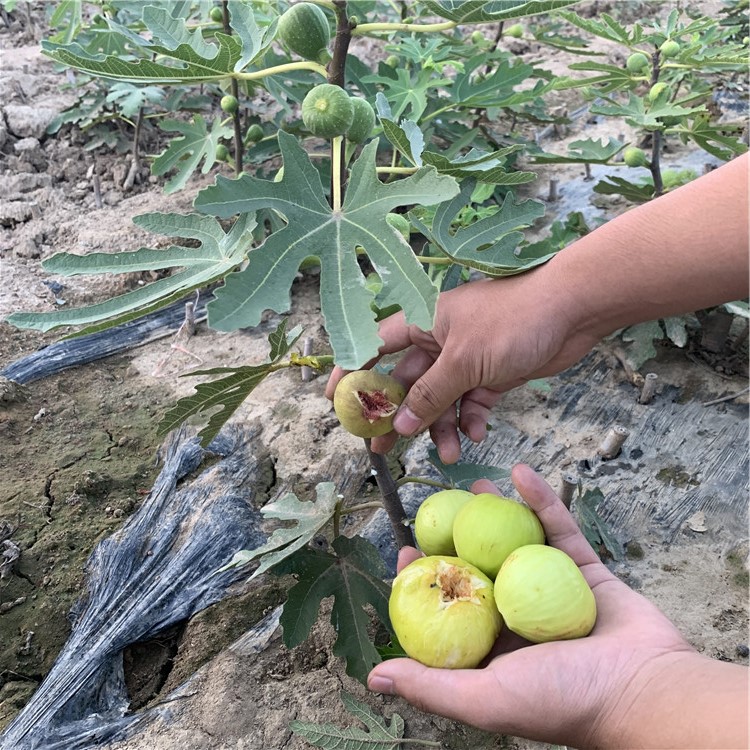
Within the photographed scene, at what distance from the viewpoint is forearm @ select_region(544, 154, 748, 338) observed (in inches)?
44.9

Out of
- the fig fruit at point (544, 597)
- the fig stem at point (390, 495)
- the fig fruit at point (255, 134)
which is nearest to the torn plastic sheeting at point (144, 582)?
the fig stem at point (390, 495)

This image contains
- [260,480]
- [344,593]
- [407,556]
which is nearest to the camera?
[407,556]

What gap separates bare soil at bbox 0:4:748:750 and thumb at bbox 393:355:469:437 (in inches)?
30.3

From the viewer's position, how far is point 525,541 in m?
1.22

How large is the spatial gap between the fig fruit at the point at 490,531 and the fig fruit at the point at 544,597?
0.07 m

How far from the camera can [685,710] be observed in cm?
94

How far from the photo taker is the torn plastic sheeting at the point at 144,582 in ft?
5.15

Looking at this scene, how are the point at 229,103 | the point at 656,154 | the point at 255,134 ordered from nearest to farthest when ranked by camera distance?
the point at 656,154 → the point at 229,103 → the point at 255,134

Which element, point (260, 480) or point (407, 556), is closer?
point (407, 556)

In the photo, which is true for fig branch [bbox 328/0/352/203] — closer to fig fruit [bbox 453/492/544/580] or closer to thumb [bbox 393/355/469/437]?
thumb [bbox 393/355/469/437]

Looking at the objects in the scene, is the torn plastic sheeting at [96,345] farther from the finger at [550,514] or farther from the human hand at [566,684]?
the human hand at [566,684]

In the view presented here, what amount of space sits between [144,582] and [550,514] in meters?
1.18

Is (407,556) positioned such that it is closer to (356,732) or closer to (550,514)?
(550,514)

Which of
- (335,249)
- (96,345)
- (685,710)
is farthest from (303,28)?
(96,345)
